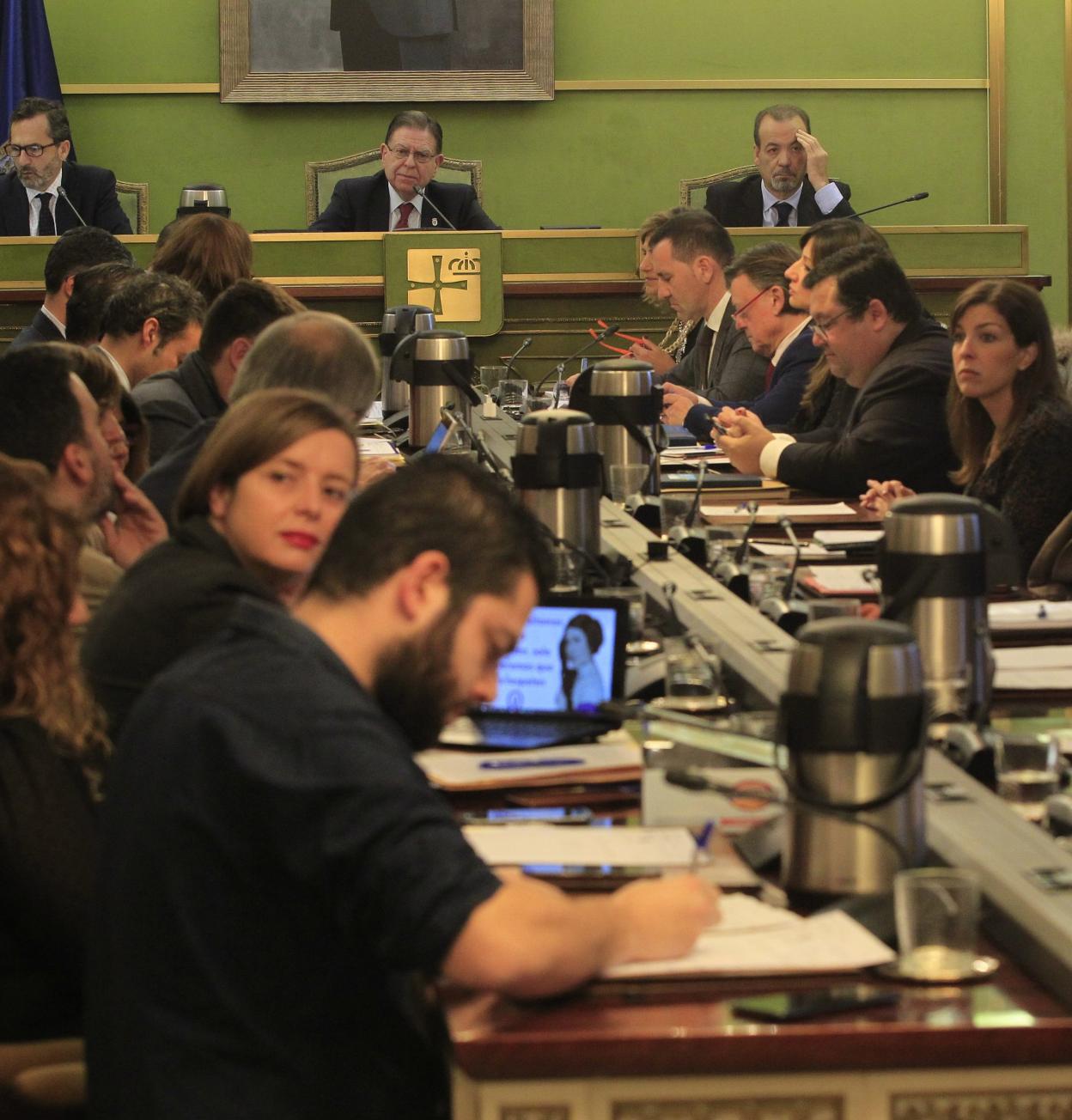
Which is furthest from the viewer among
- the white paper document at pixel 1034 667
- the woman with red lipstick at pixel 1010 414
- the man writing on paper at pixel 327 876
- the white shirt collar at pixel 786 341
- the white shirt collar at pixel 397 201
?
the white shirt collar at pixel 397 201

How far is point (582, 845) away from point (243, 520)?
0.81 m

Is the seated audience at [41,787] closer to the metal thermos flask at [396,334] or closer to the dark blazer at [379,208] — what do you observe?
the metal thermos flask at [396,334]

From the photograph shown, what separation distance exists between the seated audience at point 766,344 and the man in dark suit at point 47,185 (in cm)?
327

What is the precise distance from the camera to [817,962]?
148 centimetres

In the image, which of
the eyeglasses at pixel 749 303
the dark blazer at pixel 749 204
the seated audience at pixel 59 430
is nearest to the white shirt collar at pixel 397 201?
the dark blazer at pixel 749 204

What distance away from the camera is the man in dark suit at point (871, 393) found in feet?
15.0

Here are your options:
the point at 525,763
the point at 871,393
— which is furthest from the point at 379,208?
the point at 525,763

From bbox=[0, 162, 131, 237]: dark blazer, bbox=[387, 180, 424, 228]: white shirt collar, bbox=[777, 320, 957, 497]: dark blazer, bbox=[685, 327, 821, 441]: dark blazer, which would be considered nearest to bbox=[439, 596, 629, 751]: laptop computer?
bbox=[777, 320, 957, 497]: dark blazer

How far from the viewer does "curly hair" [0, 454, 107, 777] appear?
6.08 ft

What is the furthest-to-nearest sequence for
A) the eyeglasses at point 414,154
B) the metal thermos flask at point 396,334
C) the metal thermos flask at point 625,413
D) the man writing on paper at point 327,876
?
the eyeglasses at point 414,154 < the metal thermos flask at point 396,334 < the metal thermos flask at point 625,413 < the man writing on paper at point 327,876

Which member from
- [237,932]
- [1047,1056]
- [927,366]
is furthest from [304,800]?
[927,366]

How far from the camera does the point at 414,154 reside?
8117mm

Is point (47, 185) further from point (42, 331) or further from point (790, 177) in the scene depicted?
point (790, 177)

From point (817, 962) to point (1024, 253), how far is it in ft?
22.0
